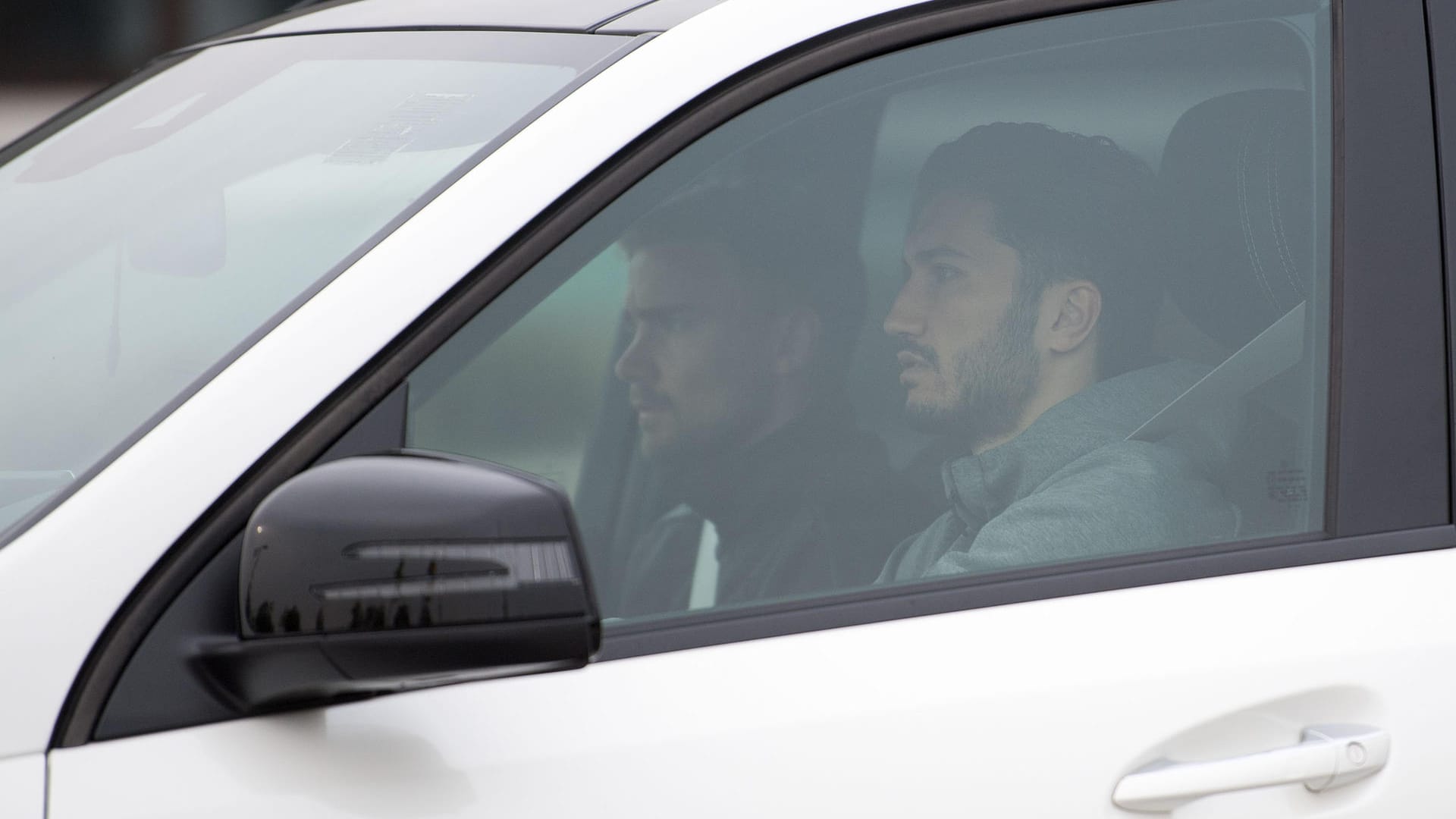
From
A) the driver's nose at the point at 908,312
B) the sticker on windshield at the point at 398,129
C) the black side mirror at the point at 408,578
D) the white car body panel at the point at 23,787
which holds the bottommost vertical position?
the white car body panel at the point at 23,787

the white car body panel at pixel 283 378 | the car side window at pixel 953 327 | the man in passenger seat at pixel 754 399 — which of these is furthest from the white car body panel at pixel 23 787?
the man in passenger seat at pixel 754 399

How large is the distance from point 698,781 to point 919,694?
0.19 meters

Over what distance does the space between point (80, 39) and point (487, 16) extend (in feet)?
24.9

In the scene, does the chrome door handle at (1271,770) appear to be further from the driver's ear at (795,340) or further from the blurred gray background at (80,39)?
the blurred gray background at (80,39)

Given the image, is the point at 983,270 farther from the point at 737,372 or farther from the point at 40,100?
the point at 40,100

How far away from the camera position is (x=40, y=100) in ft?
26.9

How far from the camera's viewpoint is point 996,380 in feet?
4.75

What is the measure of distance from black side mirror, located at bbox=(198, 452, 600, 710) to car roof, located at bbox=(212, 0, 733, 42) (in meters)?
0.50

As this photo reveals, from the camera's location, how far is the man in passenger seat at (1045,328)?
140 centimetres

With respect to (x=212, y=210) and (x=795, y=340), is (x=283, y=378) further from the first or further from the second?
(x=795, y=340)

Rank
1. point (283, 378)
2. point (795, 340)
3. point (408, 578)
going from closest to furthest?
point (408, 578), point (283, 378), point (795, 340)

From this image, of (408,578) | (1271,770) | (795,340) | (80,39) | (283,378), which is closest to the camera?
(408,578)

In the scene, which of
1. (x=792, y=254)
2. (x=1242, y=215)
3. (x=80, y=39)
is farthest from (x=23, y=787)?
(x=80, y=39)

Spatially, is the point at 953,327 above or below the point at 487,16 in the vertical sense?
below
